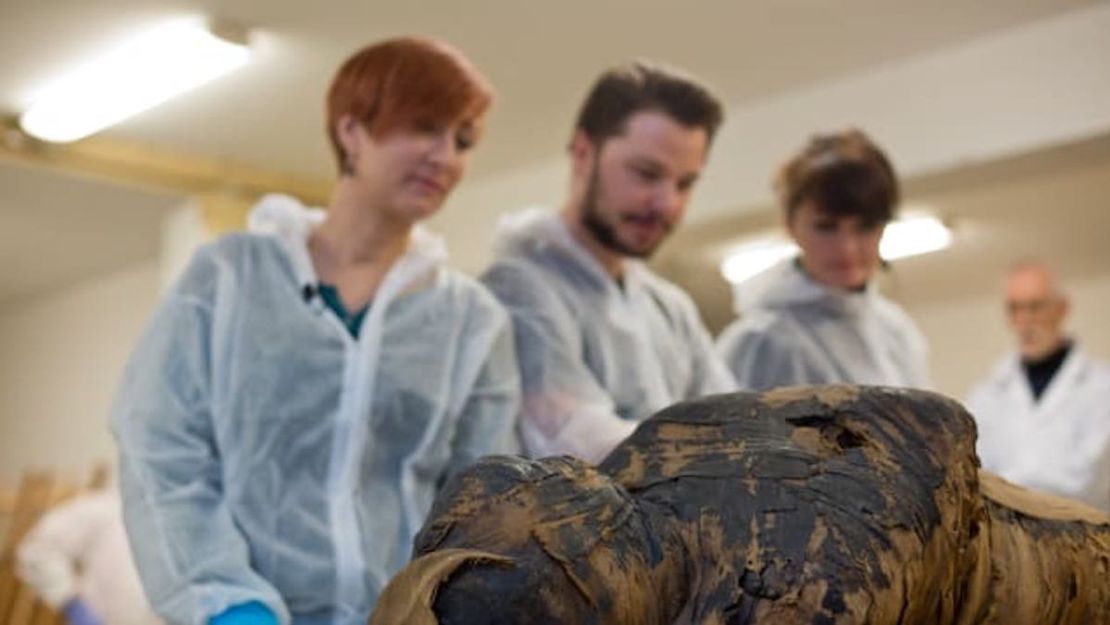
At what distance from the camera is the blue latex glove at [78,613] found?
1.77 metres

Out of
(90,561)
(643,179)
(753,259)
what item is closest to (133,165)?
(90,561)

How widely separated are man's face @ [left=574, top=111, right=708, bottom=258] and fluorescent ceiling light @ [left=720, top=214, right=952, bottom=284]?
0.23m

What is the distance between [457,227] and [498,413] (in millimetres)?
962

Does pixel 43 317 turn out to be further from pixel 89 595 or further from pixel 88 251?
pixel 89 595

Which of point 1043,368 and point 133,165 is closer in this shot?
point 1043,368

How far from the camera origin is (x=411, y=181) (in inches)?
41.2

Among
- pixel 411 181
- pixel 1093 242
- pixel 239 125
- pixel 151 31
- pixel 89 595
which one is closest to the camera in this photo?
pixel 411 181

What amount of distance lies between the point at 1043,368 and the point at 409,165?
1639 mm

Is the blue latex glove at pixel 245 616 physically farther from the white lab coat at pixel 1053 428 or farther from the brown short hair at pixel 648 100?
the white lab coat at pixel 1053 428

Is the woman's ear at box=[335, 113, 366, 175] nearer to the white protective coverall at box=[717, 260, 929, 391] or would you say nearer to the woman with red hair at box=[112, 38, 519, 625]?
the woman with red hair at box=[112, 38, 519, 625]

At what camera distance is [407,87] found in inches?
41.2

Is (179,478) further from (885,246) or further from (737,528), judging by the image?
(885,246)

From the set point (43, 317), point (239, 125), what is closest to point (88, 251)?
point (43, 317)

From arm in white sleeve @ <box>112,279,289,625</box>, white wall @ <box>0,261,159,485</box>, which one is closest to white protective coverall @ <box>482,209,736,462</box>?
arm in white sleeve @ <box>112,279,289,625</box>
